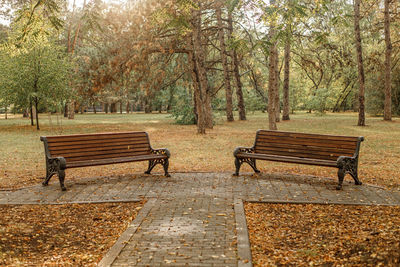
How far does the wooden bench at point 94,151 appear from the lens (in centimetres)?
732

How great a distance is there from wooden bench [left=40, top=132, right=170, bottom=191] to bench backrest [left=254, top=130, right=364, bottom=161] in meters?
2.18

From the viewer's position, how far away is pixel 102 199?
21.6 feet

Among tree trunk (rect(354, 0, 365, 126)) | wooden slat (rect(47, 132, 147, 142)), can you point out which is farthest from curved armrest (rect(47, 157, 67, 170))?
tree trunk (rect(354, 0, 365, 126))

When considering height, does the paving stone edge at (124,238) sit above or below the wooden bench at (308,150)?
below

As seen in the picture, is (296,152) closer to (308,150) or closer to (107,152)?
(308,150)

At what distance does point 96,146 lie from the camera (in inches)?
316

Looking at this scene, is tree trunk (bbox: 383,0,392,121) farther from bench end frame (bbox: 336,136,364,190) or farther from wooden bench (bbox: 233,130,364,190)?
bench end frame (bbox: 336,136,364,190)

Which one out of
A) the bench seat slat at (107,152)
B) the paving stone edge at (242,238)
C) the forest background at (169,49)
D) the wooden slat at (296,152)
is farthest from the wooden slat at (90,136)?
the paving stone edge at (242,238)

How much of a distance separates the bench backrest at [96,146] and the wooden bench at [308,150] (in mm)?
2149

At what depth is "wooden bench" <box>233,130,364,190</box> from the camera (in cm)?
739

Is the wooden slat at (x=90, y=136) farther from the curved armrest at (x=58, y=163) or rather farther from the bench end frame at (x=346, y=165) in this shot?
the bench end frame at (x=346, y=165)

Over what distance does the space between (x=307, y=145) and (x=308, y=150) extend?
11 cm

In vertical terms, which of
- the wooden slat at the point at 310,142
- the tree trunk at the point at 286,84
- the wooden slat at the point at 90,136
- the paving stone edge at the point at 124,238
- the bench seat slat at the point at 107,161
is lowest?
the paving stone edge at the point at 124,238

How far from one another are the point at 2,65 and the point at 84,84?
5.09 metres
